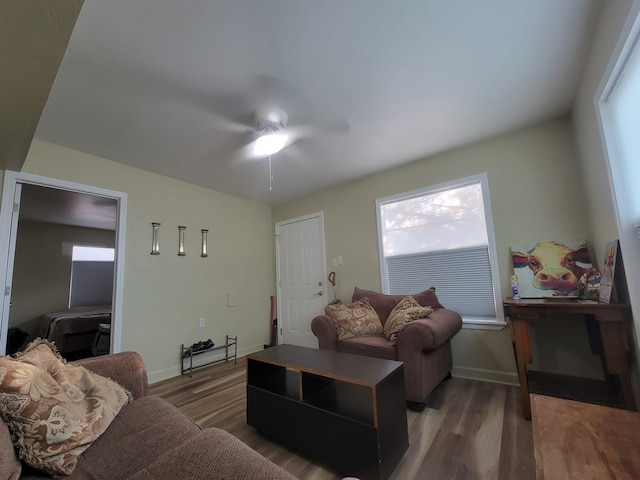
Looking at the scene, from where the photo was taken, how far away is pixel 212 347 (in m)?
3.52

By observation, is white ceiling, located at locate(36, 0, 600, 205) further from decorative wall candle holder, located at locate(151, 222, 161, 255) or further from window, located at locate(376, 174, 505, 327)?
decorative wall candle holder, located at locate(151, 222, 161, 255)

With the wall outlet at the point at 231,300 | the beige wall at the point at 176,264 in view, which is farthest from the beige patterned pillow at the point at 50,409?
the wall outlet at the point at 231,300

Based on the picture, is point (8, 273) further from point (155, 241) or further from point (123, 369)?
point (123, 369)

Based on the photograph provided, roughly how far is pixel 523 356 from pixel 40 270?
7.41m

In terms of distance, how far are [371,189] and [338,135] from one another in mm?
1210

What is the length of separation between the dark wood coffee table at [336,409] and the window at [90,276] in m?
5.23

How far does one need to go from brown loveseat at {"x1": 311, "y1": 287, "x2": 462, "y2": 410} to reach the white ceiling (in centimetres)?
176

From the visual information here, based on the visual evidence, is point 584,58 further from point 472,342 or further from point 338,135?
point 472,342

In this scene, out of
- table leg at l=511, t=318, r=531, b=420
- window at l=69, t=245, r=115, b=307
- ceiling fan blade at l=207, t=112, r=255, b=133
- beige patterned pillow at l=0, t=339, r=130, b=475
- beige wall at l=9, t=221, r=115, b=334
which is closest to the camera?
beige patterned pillow at l=0, t=339, r=130, b=475

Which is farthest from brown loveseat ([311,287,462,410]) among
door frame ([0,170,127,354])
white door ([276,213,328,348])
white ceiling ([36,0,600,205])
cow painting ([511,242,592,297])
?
door frame ([0,170,127,354])

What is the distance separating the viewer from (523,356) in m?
1.92

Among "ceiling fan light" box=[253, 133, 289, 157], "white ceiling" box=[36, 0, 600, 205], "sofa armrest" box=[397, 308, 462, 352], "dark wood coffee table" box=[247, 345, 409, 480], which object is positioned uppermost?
"white ceiling" box=[36, 0, 600, 205]

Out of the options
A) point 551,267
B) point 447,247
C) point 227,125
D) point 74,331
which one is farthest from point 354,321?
point 74,331

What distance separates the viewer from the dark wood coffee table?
1.41 metres
